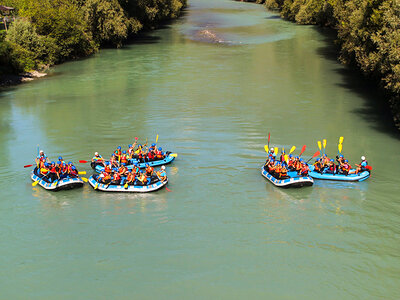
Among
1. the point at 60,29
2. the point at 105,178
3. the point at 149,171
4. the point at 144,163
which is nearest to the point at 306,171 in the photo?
the point at 149,171

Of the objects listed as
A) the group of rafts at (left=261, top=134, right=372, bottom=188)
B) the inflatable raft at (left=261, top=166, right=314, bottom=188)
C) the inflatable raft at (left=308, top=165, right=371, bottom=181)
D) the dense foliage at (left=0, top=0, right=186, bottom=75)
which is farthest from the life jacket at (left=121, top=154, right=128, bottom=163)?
the dense foliage at (left=0, top=0, right=186, bottom=75)

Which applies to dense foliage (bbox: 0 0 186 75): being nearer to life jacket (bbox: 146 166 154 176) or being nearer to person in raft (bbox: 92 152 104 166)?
person in raft (bbox: 92 152 104 166)

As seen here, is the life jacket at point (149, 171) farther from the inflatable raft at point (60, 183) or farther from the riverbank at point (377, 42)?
the riverbank at point (377, 42)

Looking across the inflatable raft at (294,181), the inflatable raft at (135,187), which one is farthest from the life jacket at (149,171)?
the inflatable raft at (294,181)

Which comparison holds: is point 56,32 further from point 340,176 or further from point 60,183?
point 340,176

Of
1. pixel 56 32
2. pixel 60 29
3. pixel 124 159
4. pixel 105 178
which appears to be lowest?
pixel 105 178

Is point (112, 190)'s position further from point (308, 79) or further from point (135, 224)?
point (308, 79)
